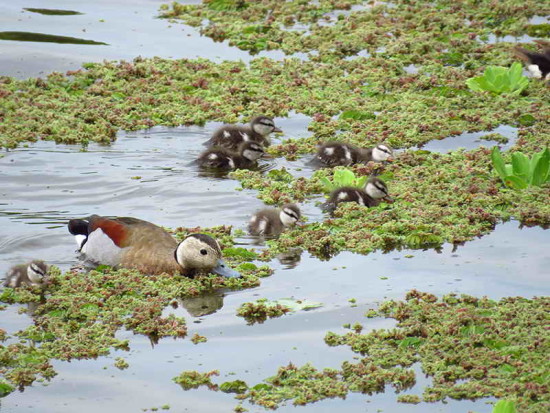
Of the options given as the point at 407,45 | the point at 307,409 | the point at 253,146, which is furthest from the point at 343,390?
the point at 407,45

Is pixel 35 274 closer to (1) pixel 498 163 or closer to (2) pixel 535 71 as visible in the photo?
(1) pixel 498 163

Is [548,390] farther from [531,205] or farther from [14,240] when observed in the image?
[14,240]

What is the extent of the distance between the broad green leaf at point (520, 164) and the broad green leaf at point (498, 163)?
0.11 metres

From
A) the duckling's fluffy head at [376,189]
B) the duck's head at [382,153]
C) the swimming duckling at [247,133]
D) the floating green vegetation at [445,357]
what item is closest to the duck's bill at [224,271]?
the floating green vegetation at [445,357]

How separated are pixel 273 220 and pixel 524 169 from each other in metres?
2.43

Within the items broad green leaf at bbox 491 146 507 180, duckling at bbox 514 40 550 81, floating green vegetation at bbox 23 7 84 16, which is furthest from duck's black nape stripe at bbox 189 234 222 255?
floating green vegetation at bbox 23 7 84 16

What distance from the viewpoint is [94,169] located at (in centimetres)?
1115

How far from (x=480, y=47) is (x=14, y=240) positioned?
731 centimetres

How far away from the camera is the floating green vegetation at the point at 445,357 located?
650 cm

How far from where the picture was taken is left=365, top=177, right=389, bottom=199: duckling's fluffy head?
387 inches

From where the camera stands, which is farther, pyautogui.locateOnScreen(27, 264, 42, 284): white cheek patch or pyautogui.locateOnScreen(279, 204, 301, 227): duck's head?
pyautogui.locateOnScreen(279, 204, 301, 227): duck's head

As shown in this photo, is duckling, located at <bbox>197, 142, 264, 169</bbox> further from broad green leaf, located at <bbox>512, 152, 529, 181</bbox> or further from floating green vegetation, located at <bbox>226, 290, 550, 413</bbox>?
floating green vegetation, located at <bbox>226, 290, 550, 413</bbox>

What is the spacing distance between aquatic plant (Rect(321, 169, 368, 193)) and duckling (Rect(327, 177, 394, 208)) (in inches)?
19.0

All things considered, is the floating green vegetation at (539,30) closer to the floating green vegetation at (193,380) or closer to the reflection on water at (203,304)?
the reflection on water at (203,304)
